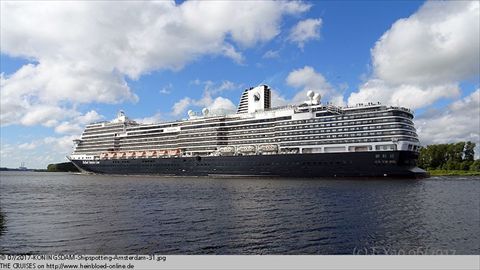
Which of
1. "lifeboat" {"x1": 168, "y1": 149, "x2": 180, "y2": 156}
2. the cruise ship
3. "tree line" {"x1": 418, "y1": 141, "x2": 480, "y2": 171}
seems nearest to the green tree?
"tree line" {"x1": 418, "y1": 141, "x2": 480, "y2": 171}

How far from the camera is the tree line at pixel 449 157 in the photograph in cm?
12725

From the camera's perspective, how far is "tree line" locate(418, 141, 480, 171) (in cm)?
12725

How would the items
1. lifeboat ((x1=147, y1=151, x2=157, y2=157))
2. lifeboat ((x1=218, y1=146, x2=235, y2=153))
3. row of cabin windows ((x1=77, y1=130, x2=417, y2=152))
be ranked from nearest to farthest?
row of cabin windows ((x1=77, y1=130, x2=417, y2=152)) → lifeboat ((x1=218, y1=146, x2=235, y2=153)) → lifeboat ((x1=147, y1=151, x2=157, y2=157))

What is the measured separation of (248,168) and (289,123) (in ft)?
45.8

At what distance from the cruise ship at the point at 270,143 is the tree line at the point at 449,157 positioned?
5804 centimetres

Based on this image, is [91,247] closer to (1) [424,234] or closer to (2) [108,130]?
(1) [424,234]

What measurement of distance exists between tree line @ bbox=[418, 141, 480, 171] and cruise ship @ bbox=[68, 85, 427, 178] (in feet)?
190

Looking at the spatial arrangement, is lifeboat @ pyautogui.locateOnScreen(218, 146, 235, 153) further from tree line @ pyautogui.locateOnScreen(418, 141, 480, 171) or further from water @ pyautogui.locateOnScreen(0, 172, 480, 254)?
tree line @ pyautogui.locateOnScreen(418, 141, 480, 171)

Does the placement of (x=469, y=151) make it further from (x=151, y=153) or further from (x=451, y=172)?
(x=151, y=153)

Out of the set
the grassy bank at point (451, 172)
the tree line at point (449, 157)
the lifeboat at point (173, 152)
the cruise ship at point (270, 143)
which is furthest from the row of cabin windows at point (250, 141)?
the tree line at point (449, 157)

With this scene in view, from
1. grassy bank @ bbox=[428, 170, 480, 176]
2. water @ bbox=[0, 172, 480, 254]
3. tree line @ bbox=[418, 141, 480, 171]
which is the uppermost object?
tree line @ bbox=[418, 141, 480, 171]

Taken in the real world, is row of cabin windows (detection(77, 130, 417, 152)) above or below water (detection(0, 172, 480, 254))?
above

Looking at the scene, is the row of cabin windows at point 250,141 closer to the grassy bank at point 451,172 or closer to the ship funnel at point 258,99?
the ship funnel at point 258,99

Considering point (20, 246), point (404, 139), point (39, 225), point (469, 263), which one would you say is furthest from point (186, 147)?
point (469, 263)
